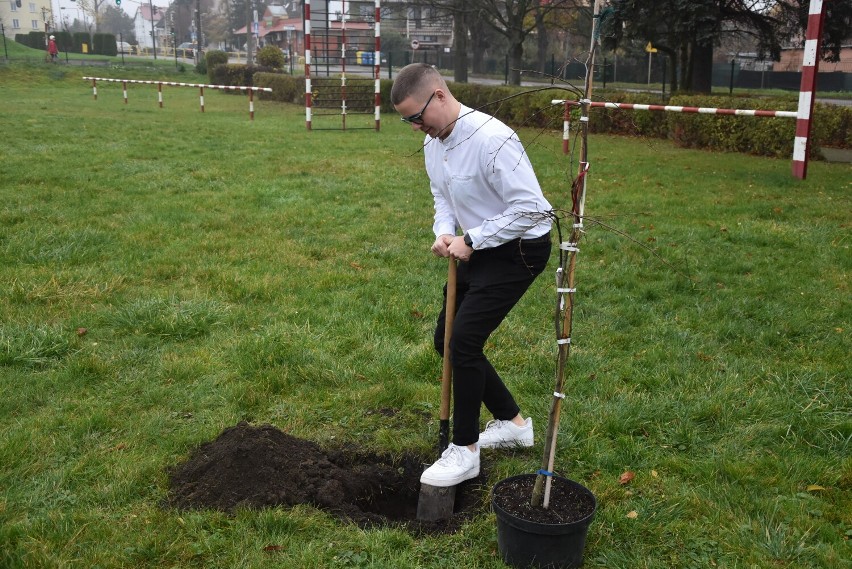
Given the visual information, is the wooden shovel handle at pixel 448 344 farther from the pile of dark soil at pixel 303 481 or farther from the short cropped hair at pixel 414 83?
the short cropped hair at pixel 414 83

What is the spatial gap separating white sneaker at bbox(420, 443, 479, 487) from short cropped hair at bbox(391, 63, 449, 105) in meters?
1.57

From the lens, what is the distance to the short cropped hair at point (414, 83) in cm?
318

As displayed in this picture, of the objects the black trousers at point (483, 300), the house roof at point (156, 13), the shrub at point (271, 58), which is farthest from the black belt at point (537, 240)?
the house roof at point (156, 13)

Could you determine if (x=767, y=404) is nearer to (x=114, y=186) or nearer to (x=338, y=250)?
(x=338, y=250)

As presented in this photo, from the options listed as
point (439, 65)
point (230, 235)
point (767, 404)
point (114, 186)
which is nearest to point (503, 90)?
point (114, 186)

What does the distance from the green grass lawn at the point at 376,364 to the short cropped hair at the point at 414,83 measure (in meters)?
0.88

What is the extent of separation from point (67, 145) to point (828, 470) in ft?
43.6

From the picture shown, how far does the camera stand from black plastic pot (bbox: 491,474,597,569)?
284cm

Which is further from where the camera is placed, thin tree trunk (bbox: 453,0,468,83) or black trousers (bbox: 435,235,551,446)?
thin tree trunk (bbox: 453,0,468,83)

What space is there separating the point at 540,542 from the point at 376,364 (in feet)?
7.24

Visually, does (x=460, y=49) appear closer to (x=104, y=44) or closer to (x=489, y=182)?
(x=489, y=182)

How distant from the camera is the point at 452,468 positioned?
3.51 metres

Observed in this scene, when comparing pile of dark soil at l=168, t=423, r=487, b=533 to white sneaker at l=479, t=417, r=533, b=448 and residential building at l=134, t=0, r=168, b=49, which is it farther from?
residential building at l=134, t=0, r=168, b=49

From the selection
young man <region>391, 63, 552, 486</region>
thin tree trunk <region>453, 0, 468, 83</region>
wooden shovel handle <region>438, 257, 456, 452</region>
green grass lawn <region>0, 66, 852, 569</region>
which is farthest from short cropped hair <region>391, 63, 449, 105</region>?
thin tree trunk <region>453, 0, 468, 83</region>
